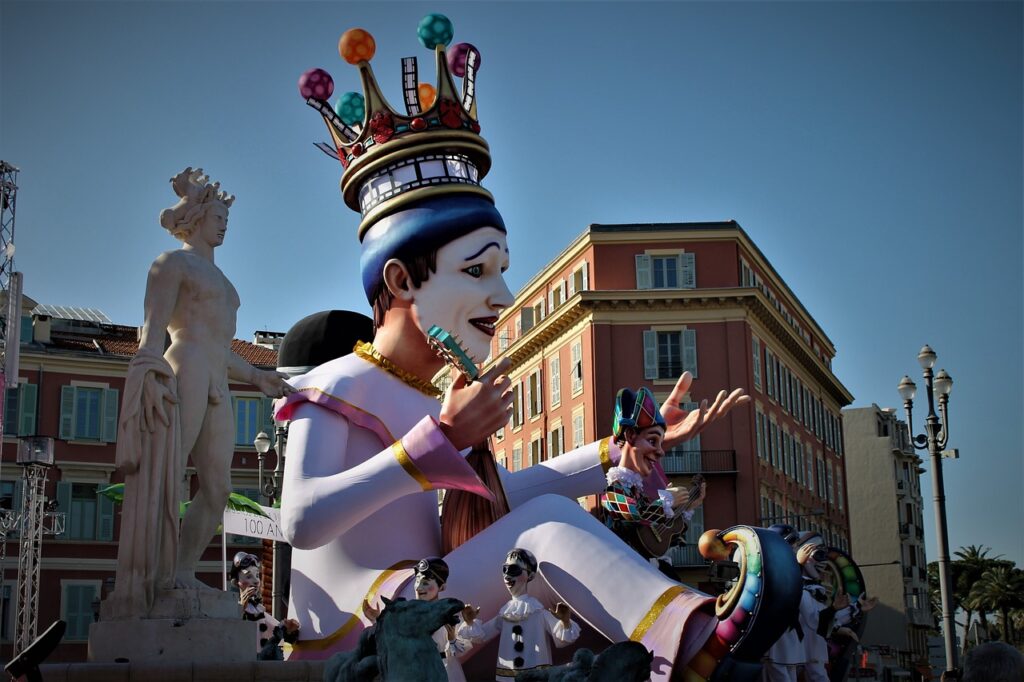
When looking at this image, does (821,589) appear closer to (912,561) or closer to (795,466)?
(795,466)

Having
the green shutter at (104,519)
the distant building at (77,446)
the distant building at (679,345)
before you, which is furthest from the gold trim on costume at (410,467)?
the distant building at (679,345)

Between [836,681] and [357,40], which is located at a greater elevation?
[357,40]

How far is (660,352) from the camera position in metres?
40.7

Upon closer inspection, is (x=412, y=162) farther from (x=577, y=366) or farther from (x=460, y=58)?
(x=577, y=366)

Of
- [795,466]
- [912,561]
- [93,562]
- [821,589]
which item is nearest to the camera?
[821,589]

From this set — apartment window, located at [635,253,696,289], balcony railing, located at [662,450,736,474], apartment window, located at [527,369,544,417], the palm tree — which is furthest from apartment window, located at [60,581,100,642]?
the palm tree

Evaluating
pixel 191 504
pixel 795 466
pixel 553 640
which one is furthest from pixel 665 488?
pixel 795 466

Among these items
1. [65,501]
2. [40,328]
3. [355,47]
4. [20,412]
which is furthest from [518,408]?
[355,47]

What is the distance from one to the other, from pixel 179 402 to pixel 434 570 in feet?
5.45

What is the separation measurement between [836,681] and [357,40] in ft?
13.9

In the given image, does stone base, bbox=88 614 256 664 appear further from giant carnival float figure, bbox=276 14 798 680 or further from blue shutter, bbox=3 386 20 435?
blue shutter, bbox=3 386 20 435

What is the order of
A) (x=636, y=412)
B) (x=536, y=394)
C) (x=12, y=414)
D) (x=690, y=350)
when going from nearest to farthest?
(x=636, y=412) → (x=12, y=414) → (x=690, y=350) → (x=536, y=394)

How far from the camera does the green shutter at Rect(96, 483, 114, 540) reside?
34.9 m

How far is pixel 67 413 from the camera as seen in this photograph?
35500 mm
